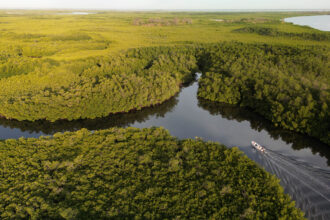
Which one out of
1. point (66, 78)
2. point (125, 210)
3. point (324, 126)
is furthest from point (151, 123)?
point (324, 126)

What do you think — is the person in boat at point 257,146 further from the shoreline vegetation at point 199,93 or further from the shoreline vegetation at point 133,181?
the shoreline vegetation at point 199,93

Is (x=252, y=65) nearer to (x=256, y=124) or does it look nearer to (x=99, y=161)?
(x=256, y=124)

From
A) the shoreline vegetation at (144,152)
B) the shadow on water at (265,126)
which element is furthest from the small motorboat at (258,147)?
the shoreline vegetation at (144,152)

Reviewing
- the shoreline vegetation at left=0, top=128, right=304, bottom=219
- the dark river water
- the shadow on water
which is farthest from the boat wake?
the shoreline vegetation at left=0, top=128, right=304, bottom=219

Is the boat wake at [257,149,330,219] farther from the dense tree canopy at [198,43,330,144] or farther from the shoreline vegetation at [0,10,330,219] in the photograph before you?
the dense tree canopy at [198,43,330,144]

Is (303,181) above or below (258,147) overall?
below

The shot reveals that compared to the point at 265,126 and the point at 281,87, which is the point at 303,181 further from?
the point at 281,87

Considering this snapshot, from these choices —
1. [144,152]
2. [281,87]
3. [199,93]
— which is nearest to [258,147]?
[281,87]
